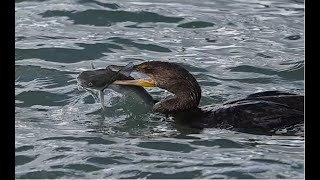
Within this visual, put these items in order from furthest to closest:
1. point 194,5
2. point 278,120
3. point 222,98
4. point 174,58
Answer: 1. point 194,5
2. point 174,58
3. point 222,98
4. point 278,120

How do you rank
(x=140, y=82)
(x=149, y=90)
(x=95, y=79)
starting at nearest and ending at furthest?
(x=95, y=79) < (x=140, y=82) < (x=149, y=90)

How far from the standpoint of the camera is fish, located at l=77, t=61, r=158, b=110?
9477 mm

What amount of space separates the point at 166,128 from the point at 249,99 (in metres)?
0.78

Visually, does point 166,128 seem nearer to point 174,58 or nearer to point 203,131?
point 203,131

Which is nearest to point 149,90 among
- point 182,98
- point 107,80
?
point 182,98

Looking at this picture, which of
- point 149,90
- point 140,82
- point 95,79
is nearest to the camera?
point 95,79

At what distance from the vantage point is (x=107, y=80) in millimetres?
9531

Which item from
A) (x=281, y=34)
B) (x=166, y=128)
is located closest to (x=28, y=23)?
(x=281, y=34)

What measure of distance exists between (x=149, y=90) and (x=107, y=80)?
119cm

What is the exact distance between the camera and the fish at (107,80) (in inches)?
373

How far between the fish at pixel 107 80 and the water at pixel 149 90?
0.40ft

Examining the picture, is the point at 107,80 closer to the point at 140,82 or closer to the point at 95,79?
the point at 95,79

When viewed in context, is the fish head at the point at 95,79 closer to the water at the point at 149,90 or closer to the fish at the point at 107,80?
the fish at the point at 107,80

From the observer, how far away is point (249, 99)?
9.42m
